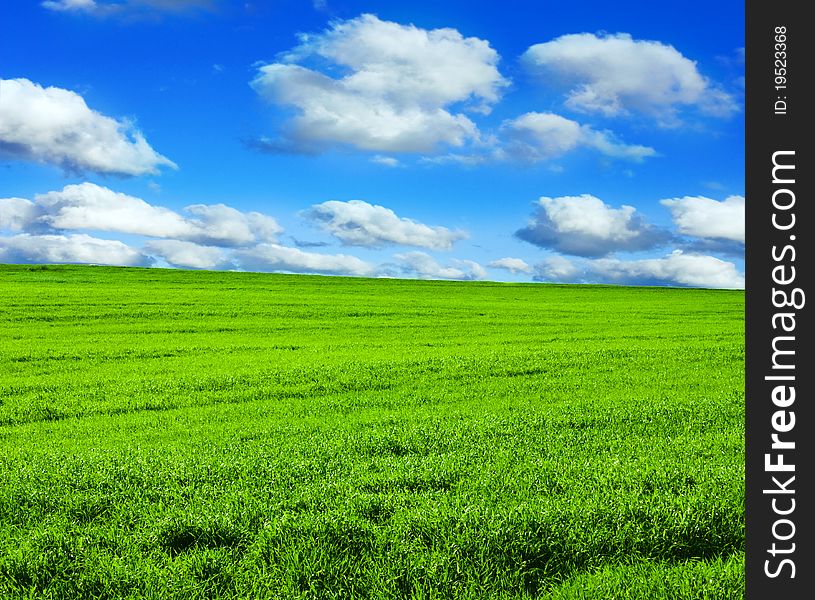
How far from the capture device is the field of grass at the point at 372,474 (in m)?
5.28

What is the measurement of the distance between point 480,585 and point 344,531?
4.40ft

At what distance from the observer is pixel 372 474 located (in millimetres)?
7414

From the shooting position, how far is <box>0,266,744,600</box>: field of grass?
5281mm

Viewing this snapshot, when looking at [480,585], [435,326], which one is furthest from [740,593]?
[435,326]

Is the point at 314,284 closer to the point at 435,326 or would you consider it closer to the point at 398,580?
the point at 435,326
